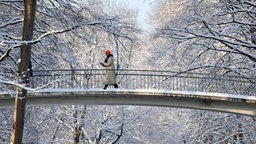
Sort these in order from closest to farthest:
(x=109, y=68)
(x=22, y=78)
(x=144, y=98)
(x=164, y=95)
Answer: (x=22, y=78), (x=109, y=68), (x=164, y=95), (x=144, y=98)

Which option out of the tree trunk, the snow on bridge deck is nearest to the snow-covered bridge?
the snow on bridge deck

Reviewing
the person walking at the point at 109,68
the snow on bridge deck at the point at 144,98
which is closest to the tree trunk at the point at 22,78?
the person walking at the point at 109,68

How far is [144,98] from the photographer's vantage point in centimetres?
1758

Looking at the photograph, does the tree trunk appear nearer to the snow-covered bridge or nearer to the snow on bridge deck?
the snow-covered bridge

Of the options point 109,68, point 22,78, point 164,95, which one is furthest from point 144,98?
Result: point 22,78

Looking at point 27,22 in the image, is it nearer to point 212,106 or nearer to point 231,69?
point 231,69

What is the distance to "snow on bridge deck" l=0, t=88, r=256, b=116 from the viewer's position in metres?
15.5

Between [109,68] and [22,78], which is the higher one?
[109,68]

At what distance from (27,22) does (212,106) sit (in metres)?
8.20

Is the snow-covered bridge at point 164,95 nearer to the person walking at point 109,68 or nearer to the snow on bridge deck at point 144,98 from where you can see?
the snow on bridge deck at point 144,98

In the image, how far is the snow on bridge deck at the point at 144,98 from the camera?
612 inches

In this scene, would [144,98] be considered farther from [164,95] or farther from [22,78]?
[22,78]

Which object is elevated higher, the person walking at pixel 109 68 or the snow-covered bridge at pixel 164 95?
the person walking at pixel 109 68

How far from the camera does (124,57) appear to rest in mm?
28453
